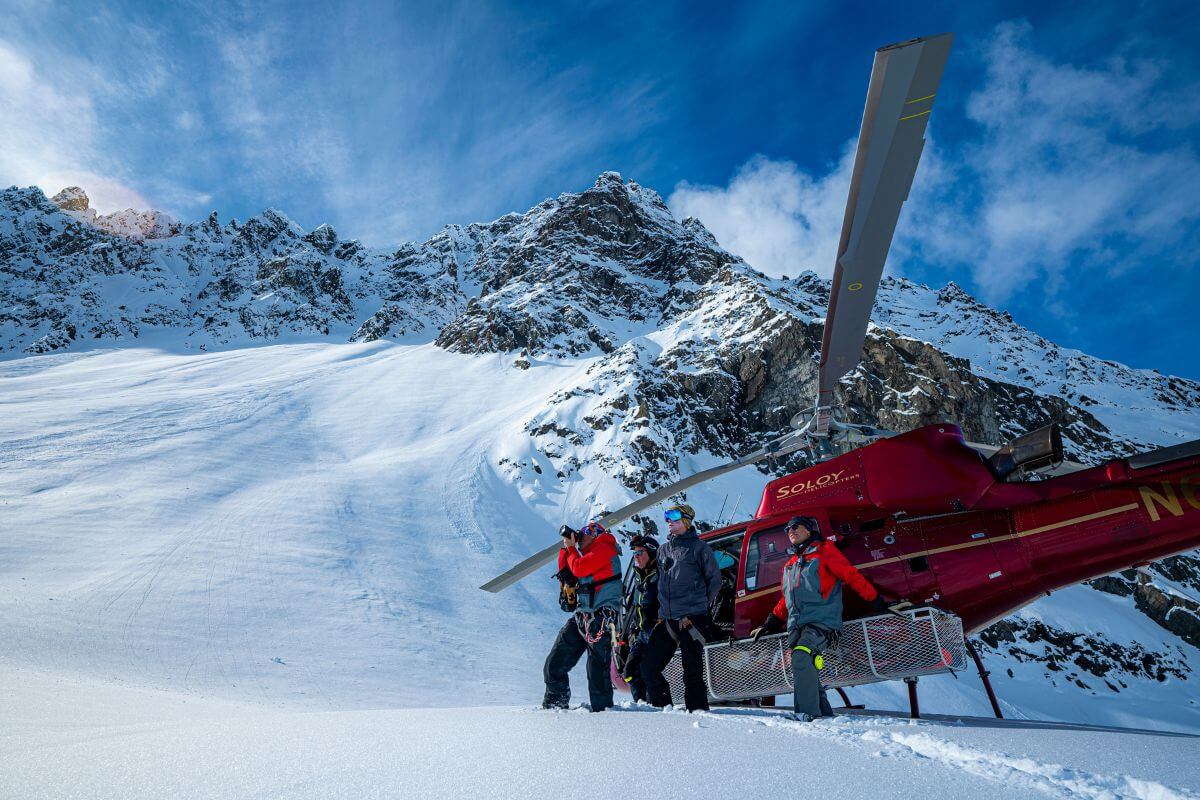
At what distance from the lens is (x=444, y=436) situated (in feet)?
119

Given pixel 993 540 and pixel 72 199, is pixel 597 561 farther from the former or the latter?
pixel 72 199

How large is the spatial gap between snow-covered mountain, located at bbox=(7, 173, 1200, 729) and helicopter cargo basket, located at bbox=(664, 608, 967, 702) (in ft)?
24.6

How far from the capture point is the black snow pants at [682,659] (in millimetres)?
5500

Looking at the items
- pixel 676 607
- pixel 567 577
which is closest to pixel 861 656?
pixel 676 607

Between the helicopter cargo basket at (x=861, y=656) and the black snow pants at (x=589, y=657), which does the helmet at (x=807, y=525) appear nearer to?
the helicopter cargo basket at (x=861, y=656)

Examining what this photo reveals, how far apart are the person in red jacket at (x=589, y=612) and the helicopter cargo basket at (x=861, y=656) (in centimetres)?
127

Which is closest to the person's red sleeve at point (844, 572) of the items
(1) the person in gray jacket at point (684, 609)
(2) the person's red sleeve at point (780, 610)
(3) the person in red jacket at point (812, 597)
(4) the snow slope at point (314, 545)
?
(3) the person in red jacket at point (812, 597)

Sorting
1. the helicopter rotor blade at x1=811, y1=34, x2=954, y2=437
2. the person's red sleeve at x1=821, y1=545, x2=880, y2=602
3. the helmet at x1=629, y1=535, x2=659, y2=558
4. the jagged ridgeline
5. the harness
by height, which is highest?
the jagged ridgeline

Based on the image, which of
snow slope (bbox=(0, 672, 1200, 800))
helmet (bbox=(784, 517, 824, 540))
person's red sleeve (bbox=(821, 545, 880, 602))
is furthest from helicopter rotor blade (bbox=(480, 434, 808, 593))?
snow slope (bbox=(0, 672, 1200, 800))

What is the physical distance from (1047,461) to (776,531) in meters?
2.71

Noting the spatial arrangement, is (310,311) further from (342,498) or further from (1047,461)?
(1047,461)

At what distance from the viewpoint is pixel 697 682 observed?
5.52m

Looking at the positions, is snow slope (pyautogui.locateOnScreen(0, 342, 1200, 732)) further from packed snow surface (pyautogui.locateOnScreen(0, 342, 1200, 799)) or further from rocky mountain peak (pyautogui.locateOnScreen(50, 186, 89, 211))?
rocky mountain peak (pyautogui.locateOnScreen(50, 186, 89, 211))

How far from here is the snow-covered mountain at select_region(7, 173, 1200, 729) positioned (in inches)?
592
